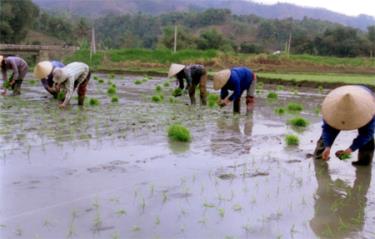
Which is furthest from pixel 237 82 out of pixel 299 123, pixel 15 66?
pixel 15 66

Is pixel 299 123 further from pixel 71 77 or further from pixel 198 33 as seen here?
pixel 198 33

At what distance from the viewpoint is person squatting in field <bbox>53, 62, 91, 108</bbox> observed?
10141 mm

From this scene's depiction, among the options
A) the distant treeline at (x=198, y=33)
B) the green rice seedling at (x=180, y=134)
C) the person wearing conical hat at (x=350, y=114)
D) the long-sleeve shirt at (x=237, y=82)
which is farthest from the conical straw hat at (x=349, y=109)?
the distant treeline at (x=198, y=33)

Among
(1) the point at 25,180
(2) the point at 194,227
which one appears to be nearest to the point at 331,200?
(2) the point at 194,227

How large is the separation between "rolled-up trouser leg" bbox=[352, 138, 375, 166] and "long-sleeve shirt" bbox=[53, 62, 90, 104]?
615 cm

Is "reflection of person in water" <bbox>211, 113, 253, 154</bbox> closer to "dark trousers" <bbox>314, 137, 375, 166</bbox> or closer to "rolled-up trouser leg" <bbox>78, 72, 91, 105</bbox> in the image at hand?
"dark trousers" <bbox>314, 137, 375, 166</bbox>

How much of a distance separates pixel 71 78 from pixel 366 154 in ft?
20.6

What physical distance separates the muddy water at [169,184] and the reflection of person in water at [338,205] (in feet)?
0.04

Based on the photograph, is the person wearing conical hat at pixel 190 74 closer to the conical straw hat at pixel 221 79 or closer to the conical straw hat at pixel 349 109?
the conical straw hat at pixel 221 79

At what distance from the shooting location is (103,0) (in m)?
189

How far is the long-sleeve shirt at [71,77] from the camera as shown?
10219mm

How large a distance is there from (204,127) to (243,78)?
2097mm

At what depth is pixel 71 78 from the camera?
1032cm

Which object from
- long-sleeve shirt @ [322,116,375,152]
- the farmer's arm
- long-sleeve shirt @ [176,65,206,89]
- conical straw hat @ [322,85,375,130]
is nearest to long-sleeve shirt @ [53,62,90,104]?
long-sleeve shirt @ [176,65,206,89]
